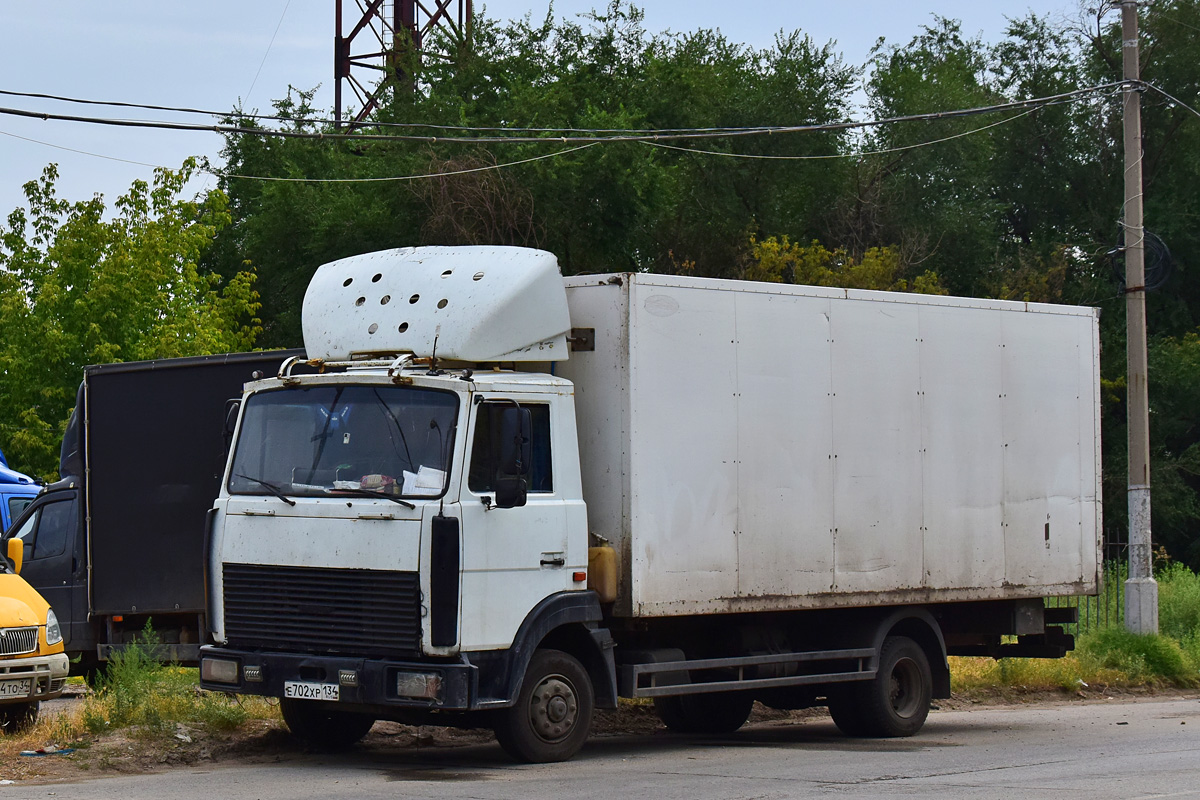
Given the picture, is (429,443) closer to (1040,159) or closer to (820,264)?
(820,264)

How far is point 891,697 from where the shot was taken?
1269 centimetres

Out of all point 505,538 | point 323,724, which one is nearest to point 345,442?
point 505,538

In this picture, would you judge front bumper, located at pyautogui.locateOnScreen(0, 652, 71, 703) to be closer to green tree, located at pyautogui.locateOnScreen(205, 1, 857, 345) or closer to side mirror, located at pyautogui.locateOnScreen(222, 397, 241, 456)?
side mirror, located at pyautogui.locateOnScreen(222, 397, 241, 456)

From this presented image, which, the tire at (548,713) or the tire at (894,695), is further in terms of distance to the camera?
the tire at (894,695)

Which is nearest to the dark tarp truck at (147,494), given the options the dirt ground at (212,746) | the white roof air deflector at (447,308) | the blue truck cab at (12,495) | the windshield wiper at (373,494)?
the dirt ground at (212,746)

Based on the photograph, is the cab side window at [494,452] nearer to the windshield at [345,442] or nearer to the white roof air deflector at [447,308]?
the windshield at [345,442]

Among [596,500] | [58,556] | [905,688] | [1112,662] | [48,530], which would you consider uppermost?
[596,500]

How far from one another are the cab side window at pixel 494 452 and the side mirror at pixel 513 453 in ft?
0.17

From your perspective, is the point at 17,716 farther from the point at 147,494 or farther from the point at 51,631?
the point at 147,494

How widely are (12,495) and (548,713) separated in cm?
1106

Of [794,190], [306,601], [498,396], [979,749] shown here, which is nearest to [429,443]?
[498,396]

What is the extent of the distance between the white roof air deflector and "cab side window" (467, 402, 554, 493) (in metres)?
0.41

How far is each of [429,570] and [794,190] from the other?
3164cm

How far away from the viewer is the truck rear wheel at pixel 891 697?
40.8 ft
